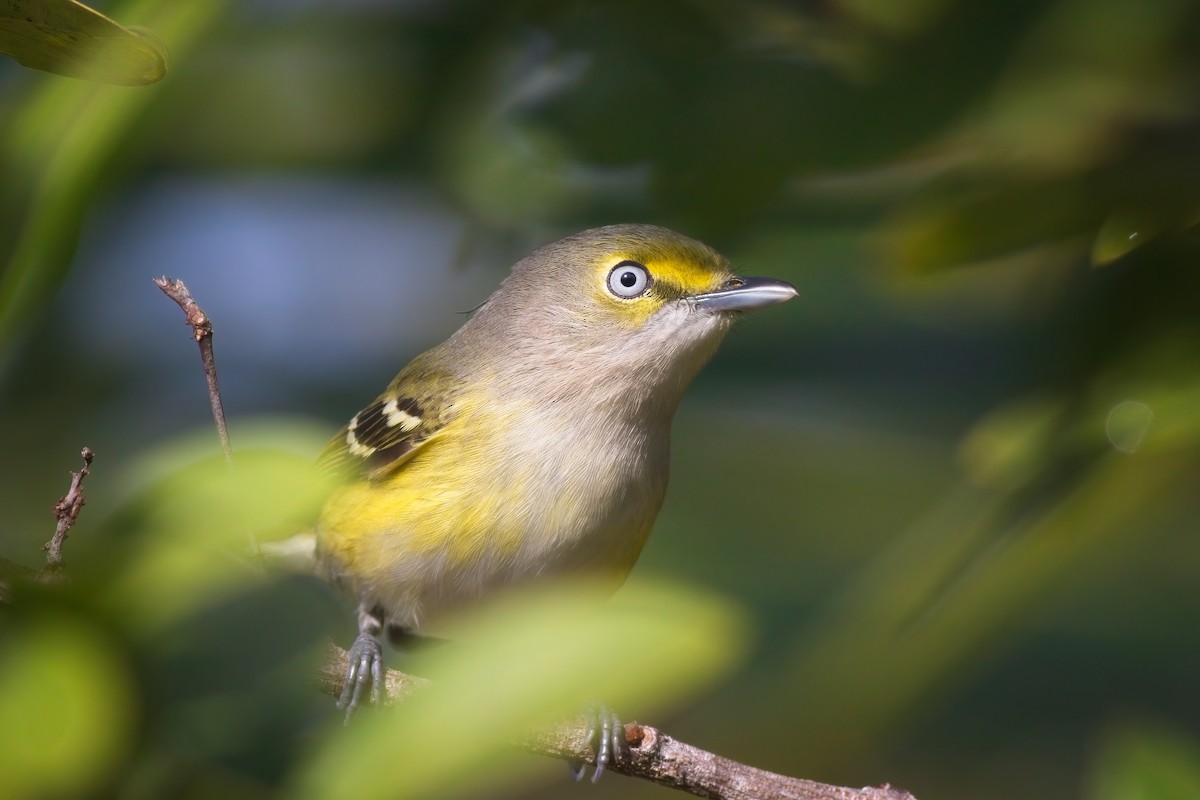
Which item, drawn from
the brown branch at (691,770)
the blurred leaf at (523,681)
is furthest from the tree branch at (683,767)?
the blurred leaf at (523,681)

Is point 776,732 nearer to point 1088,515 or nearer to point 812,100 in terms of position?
point 1088,515

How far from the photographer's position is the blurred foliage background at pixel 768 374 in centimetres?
96

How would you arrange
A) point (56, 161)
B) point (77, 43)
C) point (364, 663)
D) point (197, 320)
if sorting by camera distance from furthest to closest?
point (364, 663)
point (197, 320)
point (56, 161)
point (77, 43)

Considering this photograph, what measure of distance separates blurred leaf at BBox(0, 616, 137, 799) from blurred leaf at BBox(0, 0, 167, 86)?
49 centimetres

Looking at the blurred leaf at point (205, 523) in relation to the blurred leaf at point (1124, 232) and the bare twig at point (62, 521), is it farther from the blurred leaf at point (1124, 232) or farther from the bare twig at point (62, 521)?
the blurred leaf at point (1124, 232)

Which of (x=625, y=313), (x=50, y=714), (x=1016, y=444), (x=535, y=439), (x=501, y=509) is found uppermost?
(x=625, y=313)

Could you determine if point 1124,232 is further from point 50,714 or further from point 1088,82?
point 50,714

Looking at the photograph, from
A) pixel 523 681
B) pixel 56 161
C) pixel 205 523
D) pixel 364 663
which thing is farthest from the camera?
pixel 364 663

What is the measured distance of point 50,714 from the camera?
2.89ft

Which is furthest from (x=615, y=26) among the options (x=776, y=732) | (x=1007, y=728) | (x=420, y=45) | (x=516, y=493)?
(x=1007, y=728)

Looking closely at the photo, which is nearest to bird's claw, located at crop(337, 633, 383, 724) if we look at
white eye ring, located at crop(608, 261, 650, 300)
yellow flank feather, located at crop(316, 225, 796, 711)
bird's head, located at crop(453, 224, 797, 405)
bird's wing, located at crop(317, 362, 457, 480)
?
yellow flank feather, located at crop(316, 225, 796, 711)

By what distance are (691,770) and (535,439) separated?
3.50ft

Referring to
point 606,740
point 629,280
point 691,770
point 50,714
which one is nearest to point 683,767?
point 691,770

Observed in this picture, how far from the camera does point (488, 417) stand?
9.78 feet
